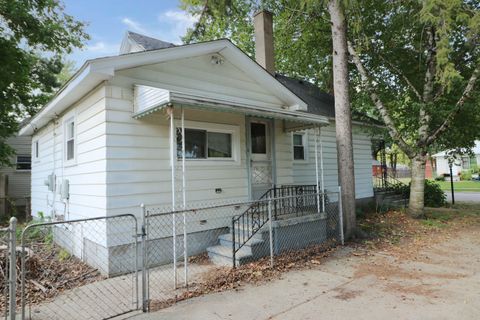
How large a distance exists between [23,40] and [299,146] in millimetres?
11883

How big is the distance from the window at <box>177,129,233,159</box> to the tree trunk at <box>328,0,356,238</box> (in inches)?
110

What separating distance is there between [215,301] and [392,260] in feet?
12.3

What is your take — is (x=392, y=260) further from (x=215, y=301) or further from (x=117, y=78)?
(x=117, y=78)

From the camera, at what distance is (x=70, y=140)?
7.91 m

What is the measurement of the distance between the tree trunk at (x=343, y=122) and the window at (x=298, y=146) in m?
2.66

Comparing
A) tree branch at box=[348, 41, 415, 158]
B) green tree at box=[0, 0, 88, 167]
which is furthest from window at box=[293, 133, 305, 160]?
green tree at box=[0, 0, 88, 167]

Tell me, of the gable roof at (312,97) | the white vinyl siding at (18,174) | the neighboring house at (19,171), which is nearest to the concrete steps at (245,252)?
the gable roof at (312,97)

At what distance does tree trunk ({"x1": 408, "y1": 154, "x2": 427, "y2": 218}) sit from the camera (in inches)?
389

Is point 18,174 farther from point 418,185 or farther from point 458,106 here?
point 458,106

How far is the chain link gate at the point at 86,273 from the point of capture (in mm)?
4180

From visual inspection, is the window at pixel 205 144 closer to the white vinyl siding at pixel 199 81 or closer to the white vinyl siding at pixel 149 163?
the white vinyl siding at pixel 149 163

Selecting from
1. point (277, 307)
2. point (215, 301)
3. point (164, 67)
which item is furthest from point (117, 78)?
point (277, 307)

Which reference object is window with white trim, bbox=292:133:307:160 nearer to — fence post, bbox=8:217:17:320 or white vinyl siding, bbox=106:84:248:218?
white vinyl siding, bbox=106:84:248:218

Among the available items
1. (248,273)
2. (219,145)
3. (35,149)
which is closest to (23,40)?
(35,149)
